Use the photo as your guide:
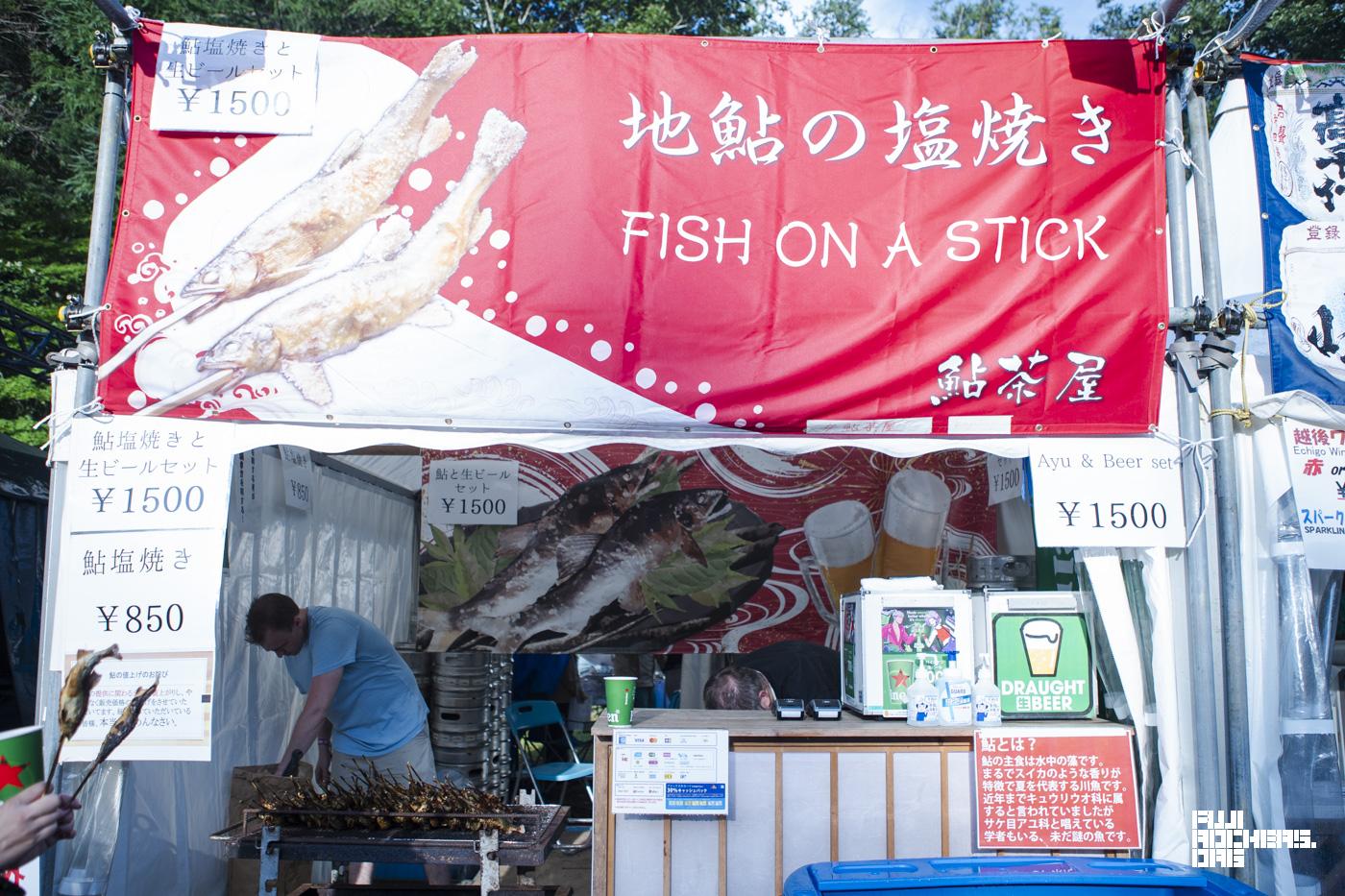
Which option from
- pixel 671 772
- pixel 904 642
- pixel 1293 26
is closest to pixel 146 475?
pixel 671 772

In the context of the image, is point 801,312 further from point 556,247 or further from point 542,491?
point 542,491

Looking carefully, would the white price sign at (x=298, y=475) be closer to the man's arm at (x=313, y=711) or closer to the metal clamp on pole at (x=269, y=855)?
the man's arm at (x=313, y=711)

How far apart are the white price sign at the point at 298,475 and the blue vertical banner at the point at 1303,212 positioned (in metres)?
4.60

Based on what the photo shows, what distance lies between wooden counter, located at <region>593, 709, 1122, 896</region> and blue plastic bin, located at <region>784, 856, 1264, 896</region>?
96cm

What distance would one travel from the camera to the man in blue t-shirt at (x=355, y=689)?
4883mm

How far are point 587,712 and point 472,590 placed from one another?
2310mm

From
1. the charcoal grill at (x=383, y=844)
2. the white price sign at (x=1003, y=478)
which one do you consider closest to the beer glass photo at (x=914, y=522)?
the white price sign at (x=1003, y=478)

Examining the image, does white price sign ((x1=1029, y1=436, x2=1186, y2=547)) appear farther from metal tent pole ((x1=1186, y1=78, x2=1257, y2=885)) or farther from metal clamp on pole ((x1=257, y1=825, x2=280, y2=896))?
metal clamp on pole ((x1=257, y1=825, x2=280, y2=896))

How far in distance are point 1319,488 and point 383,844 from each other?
3.77 m

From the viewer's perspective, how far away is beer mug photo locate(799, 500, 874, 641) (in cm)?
658

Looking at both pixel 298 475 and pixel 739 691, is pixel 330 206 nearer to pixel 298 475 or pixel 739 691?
pixel 298 475

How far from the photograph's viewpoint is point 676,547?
21.7 ft

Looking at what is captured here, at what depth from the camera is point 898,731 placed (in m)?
3.93

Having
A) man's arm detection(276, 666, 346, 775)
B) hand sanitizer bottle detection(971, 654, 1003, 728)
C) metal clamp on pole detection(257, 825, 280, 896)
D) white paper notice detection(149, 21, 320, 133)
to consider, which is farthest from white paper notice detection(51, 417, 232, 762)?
hand sanitizer bottle detection(971, 654, 1003, 728)
